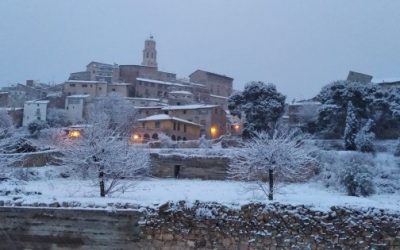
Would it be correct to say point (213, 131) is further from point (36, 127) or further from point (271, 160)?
point (271, 160)

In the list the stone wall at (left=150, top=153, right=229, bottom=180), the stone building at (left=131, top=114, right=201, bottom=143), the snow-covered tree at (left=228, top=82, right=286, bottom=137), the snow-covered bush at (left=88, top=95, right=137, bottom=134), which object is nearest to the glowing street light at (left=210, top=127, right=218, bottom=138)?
the stone building at (left=131, top=114, right=201, bottom=143)

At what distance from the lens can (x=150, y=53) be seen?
10931 centimetres

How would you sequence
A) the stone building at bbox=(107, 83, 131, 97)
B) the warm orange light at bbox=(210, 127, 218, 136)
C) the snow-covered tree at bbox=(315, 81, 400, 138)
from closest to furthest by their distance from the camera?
the snow-covered tree at bbox=(315, 81, 400, 138), the warm orange light at bbox=(210, 127, 218, 136), the stone building at bbox=(107, 83, 131, 97)

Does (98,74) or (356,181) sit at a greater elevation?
(98,74)

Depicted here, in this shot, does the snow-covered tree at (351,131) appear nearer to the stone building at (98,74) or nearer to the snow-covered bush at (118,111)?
the snow-covered bush at (118,111)

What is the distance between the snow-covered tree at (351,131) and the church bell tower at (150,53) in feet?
245

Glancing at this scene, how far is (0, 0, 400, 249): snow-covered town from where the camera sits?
10.2 m

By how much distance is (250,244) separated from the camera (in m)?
10.1

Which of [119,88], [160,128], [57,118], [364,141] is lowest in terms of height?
[364,141]

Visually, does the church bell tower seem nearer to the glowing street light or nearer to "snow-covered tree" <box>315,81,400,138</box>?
the glowing street light

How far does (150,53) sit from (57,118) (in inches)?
1810

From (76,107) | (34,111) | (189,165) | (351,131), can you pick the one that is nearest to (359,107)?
(351,131)

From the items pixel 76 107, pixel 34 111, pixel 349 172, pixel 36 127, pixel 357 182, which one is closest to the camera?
pixel 357 182

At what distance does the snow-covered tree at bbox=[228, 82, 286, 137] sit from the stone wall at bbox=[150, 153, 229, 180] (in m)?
9.12
